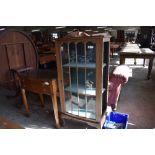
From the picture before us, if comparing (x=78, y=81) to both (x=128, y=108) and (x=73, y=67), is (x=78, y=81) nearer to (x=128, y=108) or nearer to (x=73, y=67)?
(x=73, y=67)

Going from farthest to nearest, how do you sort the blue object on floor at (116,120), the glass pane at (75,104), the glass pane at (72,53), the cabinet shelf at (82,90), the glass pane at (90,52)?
the blue object on floor at (116,120) < the glass pane at (75,104) < the cabinet shelf at (82,90) < the glass pane at (72,53) < the glass pane at (90,52)

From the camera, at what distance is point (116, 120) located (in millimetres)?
2023

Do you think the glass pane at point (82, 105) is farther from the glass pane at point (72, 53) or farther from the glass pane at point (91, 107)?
the glass pane at point (72, 53)

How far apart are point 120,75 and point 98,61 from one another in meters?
0.73

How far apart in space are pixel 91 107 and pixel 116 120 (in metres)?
0.46

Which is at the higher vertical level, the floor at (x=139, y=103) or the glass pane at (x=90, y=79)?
the glass pane at (x=90, y=79)

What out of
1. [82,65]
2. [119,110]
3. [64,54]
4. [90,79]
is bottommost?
[119,110]

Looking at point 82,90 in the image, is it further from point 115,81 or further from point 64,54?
point 115,81

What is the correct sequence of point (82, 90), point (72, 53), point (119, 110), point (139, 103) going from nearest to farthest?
1. point (72, 53)
2. point (82, 90)
3. point (119, 110)
4. point (139, 103)

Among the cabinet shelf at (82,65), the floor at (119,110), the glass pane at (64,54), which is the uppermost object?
the glass pane at (64,54)

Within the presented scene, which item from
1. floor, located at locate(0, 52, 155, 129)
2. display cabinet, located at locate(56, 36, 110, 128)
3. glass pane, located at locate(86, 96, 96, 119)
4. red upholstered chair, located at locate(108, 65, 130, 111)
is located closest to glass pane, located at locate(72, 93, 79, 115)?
display cabinet, located at locate(56, 36, 110, 128)

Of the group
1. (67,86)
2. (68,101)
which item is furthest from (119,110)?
(67,86)

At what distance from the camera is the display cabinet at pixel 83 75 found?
1499 mm

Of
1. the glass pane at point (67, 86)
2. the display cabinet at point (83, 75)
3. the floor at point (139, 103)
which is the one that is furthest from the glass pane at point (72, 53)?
the floor at point (139, 103)
